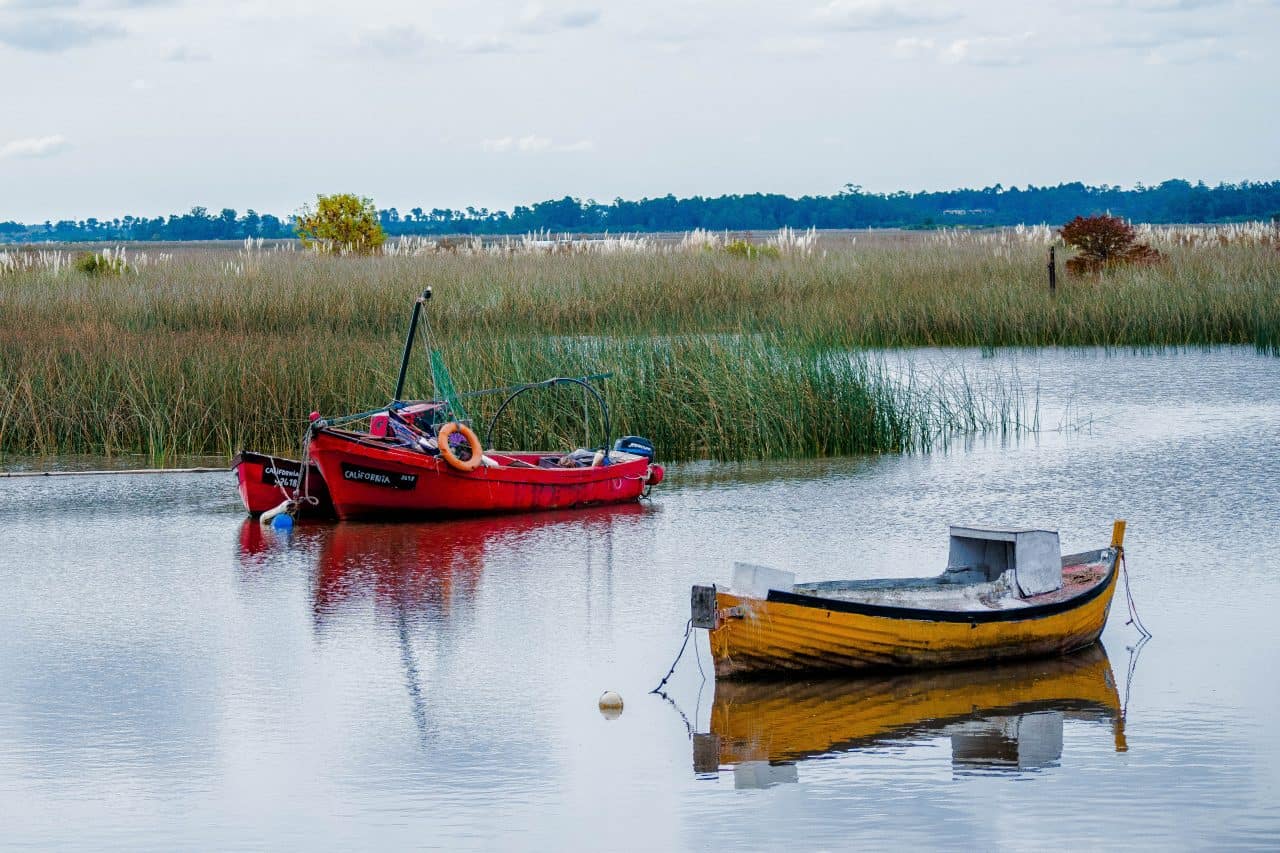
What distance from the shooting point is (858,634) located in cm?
751

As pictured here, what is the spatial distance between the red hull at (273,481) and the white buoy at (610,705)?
553 centimetres

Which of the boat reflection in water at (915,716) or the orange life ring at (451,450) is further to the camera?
the orange life ring at (451,450)

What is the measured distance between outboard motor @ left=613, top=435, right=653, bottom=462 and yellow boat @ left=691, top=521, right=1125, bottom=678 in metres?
5.09

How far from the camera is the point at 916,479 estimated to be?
1410 centimetres

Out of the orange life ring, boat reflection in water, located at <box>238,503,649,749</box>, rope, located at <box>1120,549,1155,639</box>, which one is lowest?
boat reflection in water, located at <box>238,503,649,749</box>

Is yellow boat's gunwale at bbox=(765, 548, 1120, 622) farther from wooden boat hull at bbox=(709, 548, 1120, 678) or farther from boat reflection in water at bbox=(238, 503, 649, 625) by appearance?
boat reflection in water at bbox=(238, 503, 649, 625)

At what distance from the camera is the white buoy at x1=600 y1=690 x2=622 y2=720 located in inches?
285

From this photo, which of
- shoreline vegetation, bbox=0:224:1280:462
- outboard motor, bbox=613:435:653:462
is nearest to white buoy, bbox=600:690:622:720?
outboard motor, bbox=613:435:653:462

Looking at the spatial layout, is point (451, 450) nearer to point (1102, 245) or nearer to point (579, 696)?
point (579, 696)

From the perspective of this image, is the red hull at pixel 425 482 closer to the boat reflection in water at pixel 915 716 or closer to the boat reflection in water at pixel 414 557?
the boat reflection in water at pixel 414 557

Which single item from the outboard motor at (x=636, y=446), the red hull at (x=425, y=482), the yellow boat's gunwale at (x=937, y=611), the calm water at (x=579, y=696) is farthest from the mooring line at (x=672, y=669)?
the outboard motor at (x=636, y=446)

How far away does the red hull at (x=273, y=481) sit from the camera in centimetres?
1245

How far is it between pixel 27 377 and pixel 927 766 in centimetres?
1185

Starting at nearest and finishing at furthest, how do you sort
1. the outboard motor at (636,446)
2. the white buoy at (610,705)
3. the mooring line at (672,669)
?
the white buoy at (610,705) → the mooring line at (672,669) → the outboard motor at (636,446)
